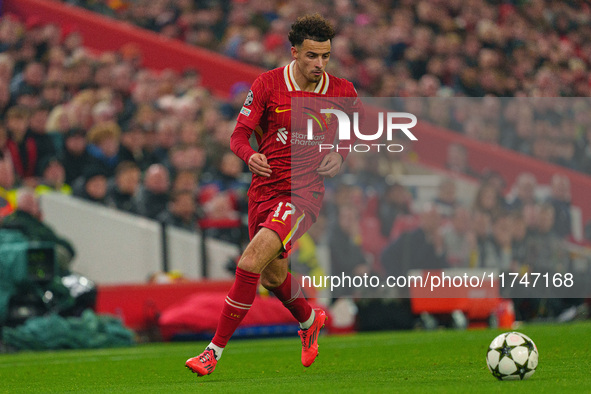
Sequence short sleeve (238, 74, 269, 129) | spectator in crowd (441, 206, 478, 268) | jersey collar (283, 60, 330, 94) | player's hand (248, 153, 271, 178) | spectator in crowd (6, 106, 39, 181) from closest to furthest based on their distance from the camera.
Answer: player's hand (248, 153, 271, 178), short sleeve (238, 74, 269, 129), jersey collar (283, 60, 330, 94), spectator in crowd (6, 106, 39, 181), spectator in crowd (441, 206, 478, 268)

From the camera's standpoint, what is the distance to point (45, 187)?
12047mm

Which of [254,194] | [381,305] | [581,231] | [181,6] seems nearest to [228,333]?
[254,194]

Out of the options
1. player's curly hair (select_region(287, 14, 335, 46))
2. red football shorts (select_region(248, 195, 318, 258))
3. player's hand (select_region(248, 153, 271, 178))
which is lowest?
red football shorts (select_region(248, 195, 318, 258))

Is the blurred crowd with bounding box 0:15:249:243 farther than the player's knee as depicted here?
Yes

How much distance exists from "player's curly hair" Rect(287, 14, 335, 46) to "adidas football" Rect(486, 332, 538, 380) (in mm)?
2184

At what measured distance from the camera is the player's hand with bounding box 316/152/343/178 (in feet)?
20.9

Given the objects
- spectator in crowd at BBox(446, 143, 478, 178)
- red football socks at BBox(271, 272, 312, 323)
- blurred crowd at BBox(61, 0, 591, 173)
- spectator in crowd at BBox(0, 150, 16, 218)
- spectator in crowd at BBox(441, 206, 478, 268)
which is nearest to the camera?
red football socks at BBox(271, 272, 312, 323)

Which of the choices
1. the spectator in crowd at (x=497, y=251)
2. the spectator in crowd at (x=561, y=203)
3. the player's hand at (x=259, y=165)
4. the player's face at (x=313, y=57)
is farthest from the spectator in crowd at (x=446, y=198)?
the player's hand at (x=259, y=165)

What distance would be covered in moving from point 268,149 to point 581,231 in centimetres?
821

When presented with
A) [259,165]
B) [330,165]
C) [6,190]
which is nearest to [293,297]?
[330,165]

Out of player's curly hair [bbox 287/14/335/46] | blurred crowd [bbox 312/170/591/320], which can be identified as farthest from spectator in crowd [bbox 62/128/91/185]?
player's curly hair [bbox 287/14/335/46]

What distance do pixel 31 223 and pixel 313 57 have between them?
5.46 m

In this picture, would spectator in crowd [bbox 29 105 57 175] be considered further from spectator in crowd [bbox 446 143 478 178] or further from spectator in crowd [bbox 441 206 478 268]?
spectator in crowd [bbox 446 143 478 178]

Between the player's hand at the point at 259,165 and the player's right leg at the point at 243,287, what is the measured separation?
0.36m
